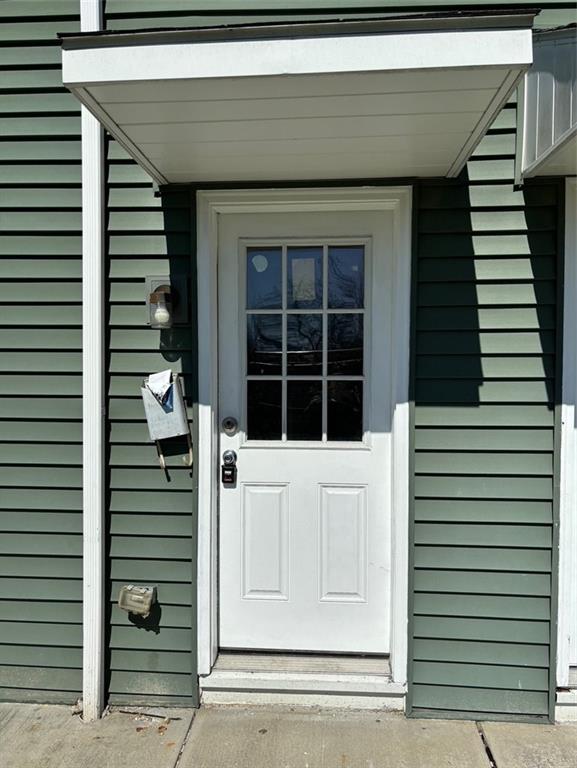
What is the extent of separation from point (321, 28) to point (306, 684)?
7.74ft

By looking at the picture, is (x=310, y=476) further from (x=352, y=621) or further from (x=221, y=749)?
(x=221, y=749)

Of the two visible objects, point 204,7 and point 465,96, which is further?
point 204,7

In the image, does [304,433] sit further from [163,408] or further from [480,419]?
[480,419]

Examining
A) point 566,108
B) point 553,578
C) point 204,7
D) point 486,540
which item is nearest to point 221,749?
point 486,540

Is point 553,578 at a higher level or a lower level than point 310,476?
lower

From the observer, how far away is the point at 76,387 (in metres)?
2.21

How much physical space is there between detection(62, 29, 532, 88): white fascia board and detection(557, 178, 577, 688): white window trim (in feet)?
2.94

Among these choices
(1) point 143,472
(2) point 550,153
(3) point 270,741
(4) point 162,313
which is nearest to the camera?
(2) point 550,153

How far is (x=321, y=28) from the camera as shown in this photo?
1.39 m

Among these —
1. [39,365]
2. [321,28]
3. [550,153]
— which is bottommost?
[39,365]

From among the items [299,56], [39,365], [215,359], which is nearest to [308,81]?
[299,56]

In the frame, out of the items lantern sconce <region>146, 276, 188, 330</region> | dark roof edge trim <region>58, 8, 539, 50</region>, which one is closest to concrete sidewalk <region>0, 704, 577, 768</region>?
lantern sconce <region>146, 276, 188, 330</region>

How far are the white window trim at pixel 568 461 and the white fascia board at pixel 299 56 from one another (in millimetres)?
896

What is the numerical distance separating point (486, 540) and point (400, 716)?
813mm
